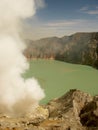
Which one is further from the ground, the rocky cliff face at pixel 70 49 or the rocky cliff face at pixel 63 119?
the rocky cliff face at pixel 70 49

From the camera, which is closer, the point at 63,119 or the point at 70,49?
the point at 63,119

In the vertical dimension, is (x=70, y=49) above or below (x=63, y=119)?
above

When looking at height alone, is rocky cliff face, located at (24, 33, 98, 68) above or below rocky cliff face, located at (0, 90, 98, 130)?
above

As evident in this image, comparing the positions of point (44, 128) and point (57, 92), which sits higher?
point (57, 92)

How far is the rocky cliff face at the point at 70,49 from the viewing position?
94125 millimetres

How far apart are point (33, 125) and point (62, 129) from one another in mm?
2399

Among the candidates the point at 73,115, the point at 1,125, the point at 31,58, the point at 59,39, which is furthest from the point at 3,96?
the point at 59,39

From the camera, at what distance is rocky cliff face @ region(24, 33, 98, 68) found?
309 feet

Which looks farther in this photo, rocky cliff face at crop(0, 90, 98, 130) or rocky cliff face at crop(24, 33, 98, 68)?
rocky cliff face at crop(24, 33, 98, 68)

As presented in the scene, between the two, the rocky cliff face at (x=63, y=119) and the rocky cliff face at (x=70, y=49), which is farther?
the rocky cliff face at (x=70, y=49)

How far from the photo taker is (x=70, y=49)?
106 metres

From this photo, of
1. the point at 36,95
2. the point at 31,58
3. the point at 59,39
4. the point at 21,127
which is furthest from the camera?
the point at 59,39

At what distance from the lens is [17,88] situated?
79.0ft

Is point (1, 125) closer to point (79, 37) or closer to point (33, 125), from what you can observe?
point (33, 125)
